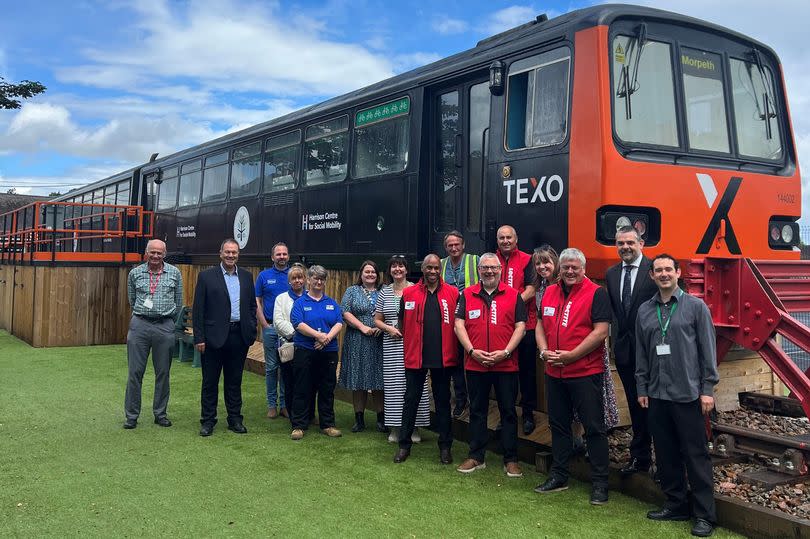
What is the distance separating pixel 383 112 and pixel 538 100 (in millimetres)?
2631

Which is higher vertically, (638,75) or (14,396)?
(638,75)

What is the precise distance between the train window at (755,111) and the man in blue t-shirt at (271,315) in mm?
4632

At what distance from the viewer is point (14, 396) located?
26.5 feet

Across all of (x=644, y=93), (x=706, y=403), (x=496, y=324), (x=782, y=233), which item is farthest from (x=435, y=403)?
(x=782, y=233)

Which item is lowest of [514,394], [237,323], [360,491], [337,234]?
[360,491]

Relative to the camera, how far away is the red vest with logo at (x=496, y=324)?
17.3ft

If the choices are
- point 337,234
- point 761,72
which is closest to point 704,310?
point 761,72

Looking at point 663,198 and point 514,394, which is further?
point 663,198

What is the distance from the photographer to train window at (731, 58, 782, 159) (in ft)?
21.6

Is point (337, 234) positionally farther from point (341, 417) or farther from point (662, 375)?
point (662, 375)

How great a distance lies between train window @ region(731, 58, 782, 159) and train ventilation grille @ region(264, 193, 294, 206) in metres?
6.15

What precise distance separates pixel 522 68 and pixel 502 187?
1122 millimetres

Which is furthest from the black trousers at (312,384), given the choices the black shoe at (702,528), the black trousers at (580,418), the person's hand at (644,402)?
the black shoe at (702,528)

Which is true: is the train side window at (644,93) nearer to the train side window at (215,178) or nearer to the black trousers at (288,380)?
the black trousers at (288,380)
